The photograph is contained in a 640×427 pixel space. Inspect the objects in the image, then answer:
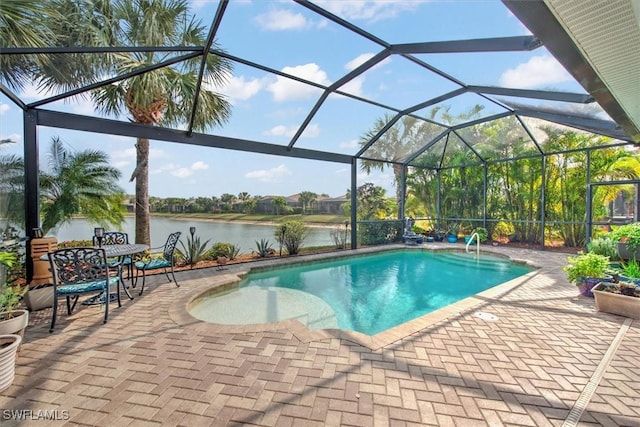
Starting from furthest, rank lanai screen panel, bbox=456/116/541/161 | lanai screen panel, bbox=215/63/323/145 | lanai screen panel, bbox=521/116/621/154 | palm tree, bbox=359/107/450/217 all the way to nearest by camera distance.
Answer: lanai screen panel, bbox=456/116/541/161
palm tree, bbox=359/107/450/217
lanai screen panel, bbox=521/116/621/154
lanai screen panel, bbox=215/63/323/145

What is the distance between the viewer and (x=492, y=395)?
2.23 meters

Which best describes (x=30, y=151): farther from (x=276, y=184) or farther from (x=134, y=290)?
(x=276, y=184)

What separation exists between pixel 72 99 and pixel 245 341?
5.68 meters

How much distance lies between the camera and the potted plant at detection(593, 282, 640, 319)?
12.7 feet

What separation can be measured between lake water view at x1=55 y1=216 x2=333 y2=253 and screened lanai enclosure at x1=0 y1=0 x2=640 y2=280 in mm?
865

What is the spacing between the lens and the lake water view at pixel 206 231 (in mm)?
6652

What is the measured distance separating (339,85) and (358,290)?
14.9ft

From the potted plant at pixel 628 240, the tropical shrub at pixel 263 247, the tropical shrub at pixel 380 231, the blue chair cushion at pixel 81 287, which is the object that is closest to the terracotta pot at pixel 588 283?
the potted plant at pixel 628 240

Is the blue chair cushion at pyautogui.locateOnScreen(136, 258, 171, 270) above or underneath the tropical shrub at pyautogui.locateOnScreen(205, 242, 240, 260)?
above

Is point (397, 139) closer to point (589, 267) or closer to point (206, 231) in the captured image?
point (589, 267)

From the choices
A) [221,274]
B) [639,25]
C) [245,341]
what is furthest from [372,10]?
[221,274]

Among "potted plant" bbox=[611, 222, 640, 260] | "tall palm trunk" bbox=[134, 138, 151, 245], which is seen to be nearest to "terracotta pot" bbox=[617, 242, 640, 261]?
"potted plant" bbox=[611, 222, 640, 260]

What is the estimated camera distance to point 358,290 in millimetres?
6398

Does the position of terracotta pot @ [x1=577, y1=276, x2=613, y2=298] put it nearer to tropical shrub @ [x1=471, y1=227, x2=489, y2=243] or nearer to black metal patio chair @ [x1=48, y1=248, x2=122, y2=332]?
tropical shrub @ [x1=471, y1=227, x2=489, y2=243]
